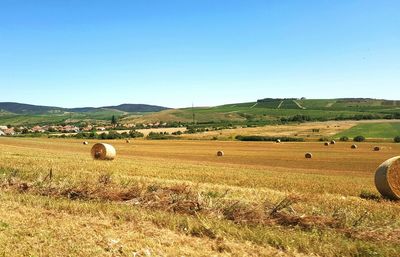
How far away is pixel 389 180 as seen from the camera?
791 inches

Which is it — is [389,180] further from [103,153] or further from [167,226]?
[103,153]

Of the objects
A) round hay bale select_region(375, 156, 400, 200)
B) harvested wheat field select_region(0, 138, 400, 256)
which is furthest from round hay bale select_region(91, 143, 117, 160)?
round hay bale select_region(375, 156, 400, 200)

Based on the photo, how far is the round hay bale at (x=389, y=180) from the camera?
20016mm

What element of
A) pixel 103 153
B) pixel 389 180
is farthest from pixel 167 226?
pixel 103 153

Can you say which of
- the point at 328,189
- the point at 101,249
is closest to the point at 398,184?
the point at 328,189

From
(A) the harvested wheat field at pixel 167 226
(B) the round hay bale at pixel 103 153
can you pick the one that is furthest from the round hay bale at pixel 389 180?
(B) the round hay bale at pixel 103 153

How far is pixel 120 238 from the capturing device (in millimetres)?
8797

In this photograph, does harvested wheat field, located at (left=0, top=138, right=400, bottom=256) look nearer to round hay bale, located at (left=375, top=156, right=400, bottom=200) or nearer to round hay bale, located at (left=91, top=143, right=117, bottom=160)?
round hay bale, located at (left=375, top=156, right=400, bottom=200)

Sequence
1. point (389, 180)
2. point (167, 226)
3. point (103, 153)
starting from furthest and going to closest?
point (103, 153), point (389, 180), point (167, 226)

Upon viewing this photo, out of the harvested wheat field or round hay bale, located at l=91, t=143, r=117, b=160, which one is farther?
round hay bale, located at l=91, t=143, r=117, b=160

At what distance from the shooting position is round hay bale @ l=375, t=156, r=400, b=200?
65.7 feet

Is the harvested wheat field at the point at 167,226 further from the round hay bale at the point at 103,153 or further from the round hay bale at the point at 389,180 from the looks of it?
the round hay bale at the point at 103,153

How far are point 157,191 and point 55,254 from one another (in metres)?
5.29

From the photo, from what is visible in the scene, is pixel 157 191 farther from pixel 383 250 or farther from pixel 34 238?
pixel 383 250
